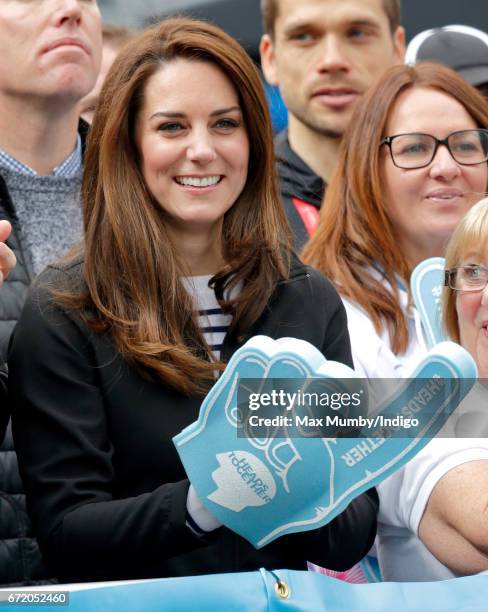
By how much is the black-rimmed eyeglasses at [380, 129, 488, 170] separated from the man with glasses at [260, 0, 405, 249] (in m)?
0.60

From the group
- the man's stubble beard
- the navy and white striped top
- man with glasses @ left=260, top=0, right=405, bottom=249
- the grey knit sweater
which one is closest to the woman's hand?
the navy and white striped top

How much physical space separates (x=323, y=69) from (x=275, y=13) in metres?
0.33

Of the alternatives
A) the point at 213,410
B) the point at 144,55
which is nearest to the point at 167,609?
the point at 213,410

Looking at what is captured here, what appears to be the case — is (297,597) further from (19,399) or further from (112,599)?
(19,399)

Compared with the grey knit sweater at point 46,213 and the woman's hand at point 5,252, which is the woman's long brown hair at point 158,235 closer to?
the woman's hand at point 5,252

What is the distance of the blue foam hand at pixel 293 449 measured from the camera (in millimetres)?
1744

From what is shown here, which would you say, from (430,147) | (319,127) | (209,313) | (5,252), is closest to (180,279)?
(209,313)

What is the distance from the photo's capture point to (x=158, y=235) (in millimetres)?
2318

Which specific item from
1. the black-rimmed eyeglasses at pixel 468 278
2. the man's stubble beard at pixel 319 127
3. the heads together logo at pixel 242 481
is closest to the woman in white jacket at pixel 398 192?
the black-rimmed eyeglasses at pixel 468 278

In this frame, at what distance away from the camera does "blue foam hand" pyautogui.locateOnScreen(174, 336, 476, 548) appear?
174 cm

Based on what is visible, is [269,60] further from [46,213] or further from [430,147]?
[46,213]

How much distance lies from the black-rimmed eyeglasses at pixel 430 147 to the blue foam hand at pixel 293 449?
128 cm

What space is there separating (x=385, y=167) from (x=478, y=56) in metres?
0.99

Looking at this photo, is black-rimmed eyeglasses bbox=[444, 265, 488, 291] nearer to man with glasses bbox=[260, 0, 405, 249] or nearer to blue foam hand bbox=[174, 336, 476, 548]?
blue foam hand bbox=[174, 336, 476, 548]
